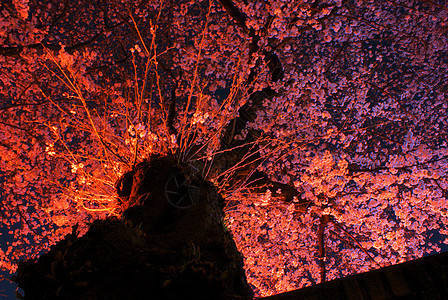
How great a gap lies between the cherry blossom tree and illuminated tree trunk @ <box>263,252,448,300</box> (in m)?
4.37

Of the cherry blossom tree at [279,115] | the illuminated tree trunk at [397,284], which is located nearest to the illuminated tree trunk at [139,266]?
the illuminated tree trunk at [397,284]

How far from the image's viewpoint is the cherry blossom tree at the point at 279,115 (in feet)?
23.3

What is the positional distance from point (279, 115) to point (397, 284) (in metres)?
6.23

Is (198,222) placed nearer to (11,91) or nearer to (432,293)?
(432,293)

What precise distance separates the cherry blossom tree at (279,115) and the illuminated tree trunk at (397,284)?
4371mm

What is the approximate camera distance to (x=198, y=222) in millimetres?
3316

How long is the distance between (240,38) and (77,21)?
21.1 feet

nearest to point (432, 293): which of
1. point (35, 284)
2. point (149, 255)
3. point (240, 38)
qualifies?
point (149, 255)

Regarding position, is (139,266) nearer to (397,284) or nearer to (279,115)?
(397,284)

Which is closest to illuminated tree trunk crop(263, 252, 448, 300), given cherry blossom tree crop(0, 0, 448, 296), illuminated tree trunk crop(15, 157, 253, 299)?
illuminated tree trunk crop(15, 157, 253, 299)

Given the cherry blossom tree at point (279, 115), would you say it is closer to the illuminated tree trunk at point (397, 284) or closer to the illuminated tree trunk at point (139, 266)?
the illuminated tree trunk at point (139, 266)

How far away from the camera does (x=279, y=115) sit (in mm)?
7406

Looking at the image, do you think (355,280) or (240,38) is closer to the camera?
(355,280)

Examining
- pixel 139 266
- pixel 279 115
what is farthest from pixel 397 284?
pixel 279 115
